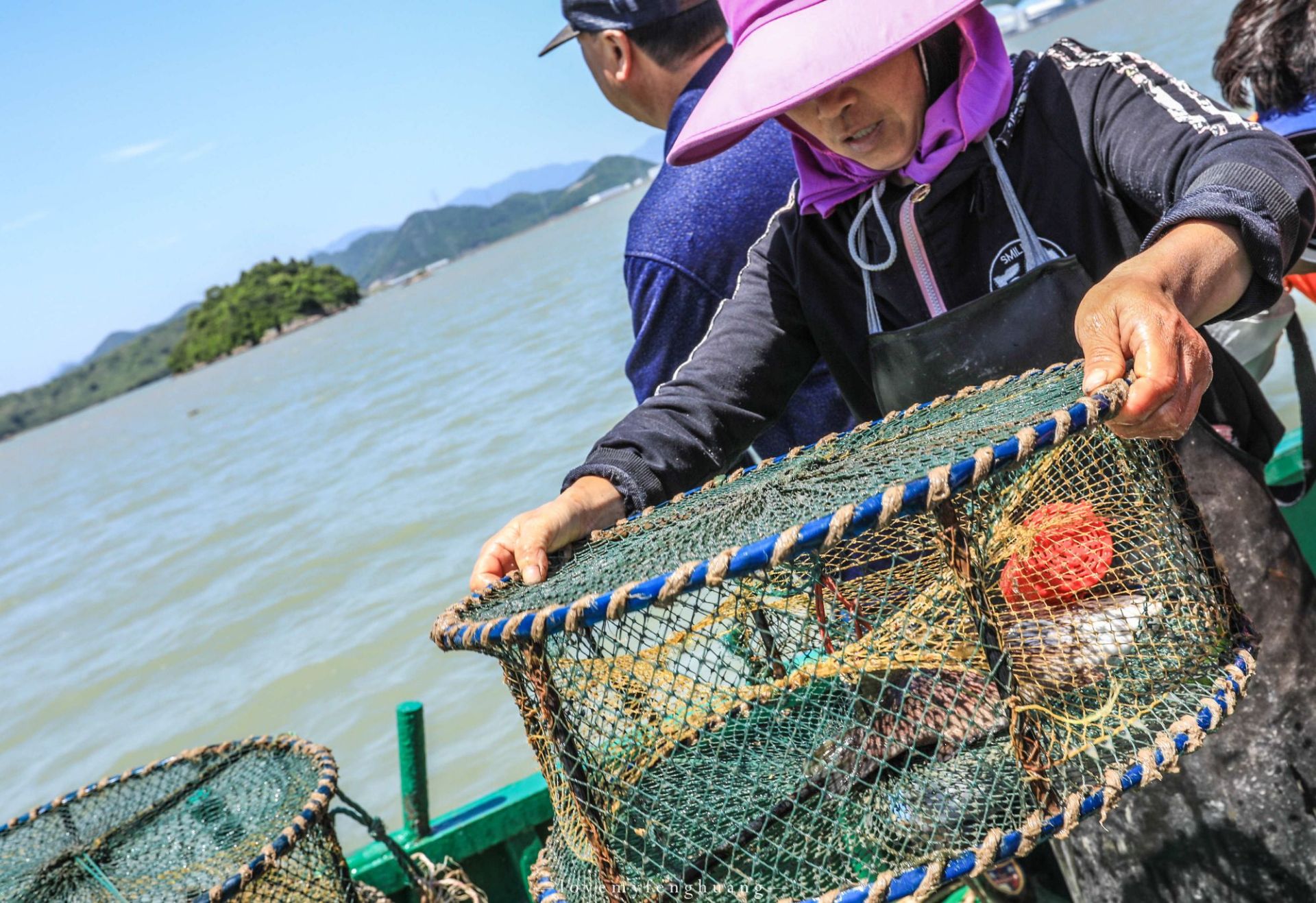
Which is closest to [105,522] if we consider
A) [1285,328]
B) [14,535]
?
[14,535]

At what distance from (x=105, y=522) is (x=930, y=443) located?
2091cm

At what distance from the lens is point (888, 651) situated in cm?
163

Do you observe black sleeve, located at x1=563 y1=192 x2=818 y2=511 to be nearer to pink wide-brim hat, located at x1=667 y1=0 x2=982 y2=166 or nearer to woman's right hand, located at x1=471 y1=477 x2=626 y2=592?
woman's right hand, located at x1=471 y1=477 x2=626 y2=592

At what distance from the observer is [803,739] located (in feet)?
5.95

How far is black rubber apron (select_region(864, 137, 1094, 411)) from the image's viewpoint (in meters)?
1.77

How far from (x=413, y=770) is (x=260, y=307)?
92.2 meters

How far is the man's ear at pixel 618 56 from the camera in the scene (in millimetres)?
2793

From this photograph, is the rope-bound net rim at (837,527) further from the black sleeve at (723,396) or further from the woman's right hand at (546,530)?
the black sleeve at (723,396)

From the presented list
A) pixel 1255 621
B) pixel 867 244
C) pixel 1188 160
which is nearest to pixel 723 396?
pixel 867 244

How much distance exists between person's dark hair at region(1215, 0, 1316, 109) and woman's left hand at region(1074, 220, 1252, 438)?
164cm

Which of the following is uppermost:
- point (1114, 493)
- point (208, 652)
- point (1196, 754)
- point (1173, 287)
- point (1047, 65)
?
point (1047, 65)

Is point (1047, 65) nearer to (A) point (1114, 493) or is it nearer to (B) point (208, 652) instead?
(A) point (1114, 493)

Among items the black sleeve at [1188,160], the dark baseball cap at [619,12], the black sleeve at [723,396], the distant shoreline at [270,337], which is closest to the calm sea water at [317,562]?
the dark baseball cap at [619,12]

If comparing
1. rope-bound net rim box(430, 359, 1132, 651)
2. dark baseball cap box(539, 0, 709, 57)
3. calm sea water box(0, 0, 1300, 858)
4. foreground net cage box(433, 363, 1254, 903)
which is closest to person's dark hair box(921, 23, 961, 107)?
foreground net cage box(433, 363, 1254, 903)
